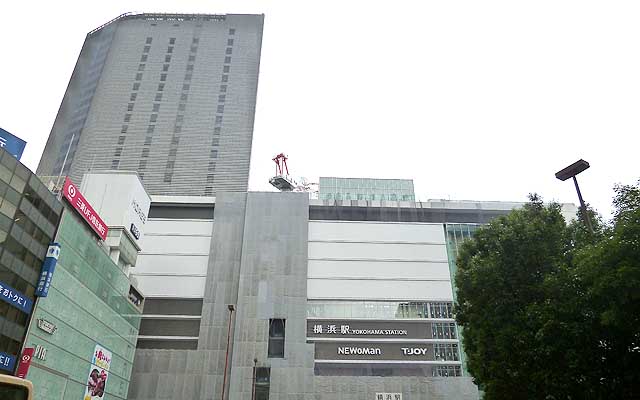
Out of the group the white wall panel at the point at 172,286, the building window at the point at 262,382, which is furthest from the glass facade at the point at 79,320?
the building window at the point at 262,382

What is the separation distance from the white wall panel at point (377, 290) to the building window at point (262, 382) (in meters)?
9.85

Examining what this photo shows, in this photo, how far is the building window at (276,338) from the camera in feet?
166

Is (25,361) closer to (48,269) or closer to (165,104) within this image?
(48,269)

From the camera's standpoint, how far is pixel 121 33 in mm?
102938

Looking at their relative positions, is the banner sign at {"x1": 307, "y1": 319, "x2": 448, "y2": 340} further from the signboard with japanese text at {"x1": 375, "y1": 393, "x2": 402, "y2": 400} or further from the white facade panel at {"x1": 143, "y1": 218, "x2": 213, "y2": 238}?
the white facade panel at {"x1": 143, "y1": 218, "x2": 213, "y2": 238}

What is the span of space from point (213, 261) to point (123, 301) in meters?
13.2

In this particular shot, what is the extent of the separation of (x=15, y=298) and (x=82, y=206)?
415 inches

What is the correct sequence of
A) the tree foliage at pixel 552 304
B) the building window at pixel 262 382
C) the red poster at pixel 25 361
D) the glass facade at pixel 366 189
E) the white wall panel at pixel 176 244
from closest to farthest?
the tree foliage at pixel 552 304
the red poster at pixel 25 361
the building window at pixel 262 382
the white wall panel at pixel 176 244
the glass facade at pixel 366 189

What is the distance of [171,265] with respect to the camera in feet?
185

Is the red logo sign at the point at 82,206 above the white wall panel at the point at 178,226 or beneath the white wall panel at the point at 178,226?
beneath

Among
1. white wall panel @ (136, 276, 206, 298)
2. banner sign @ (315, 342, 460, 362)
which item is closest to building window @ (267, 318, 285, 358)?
banner sign @ (315, 342, 460, 362)

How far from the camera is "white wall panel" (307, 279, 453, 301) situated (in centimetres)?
5519

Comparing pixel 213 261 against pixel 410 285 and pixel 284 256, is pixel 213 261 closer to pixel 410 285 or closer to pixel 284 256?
pixel 284 256

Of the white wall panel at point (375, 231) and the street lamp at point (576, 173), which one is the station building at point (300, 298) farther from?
the street lamp at point (576, 173)
